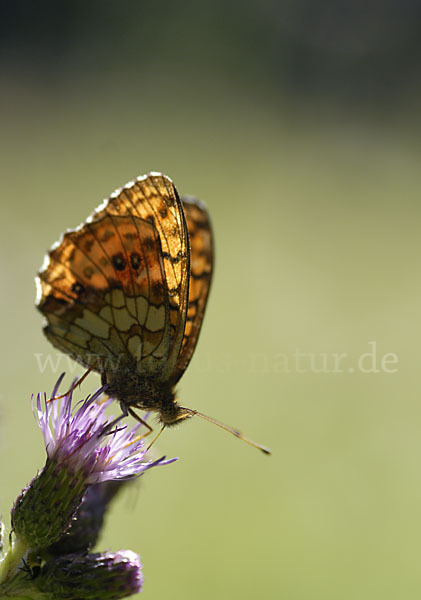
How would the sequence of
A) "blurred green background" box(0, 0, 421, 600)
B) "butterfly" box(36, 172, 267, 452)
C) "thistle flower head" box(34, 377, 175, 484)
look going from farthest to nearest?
"blurred green background" box(0, 0, 421, 600) → "butterfly" box(36, 172, 267, 452) → "thistle flower head" box(34, 377, 175, 484)

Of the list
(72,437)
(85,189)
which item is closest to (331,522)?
(72,437)

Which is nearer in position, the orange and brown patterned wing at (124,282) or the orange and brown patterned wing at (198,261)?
the orange and brown patterned wing at (124,282)

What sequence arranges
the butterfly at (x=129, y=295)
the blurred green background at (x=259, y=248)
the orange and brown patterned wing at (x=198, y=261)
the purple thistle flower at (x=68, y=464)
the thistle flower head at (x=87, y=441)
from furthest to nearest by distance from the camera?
the blurred green background at (x=259, y=248)
the orange and brown patterned wing at (x=198, y=261)
the butterfly at (x=129, y=295)
the thistle flower head at (x=87, y=441)
the purple thistle flower at (x=68, y=464)

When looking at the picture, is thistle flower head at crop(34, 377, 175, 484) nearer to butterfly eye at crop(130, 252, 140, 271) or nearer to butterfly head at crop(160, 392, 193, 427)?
butterfly head at crop(160, 392, 193, 427)

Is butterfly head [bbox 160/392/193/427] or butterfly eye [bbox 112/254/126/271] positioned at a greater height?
butterfly eye [bbox 112/254/126/271]

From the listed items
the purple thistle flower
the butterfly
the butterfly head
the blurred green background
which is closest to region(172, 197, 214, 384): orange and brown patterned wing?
the butterfly

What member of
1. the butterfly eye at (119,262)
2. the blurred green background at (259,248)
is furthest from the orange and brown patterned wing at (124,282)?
Result: the blurred green background at (259,248)

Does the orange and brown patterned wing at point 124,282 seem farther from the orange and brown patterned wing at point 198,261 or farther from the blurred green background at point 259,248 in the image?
the blurred green background at point 259,248
